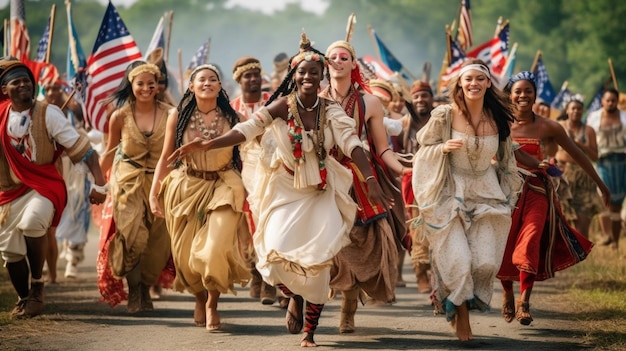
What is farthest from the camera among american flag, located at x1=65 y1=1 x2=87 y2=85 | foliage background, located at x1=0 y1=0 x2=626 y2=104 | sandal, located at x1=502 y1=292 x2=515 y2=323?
foliage background, located at x1=0 y1=0 x2=626 y2=104

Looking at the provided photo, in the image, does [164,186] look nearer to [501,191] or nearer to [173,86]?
[501,191]

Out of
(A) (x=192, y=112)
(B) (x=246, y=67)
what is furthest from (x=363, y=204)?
(B) (x=246, y=67)

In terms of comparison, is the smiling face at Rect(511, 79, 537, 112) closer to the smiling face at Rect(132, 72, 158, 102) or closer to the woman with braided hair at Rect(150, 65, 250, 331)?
the woman with braided hair at Rect(150, 65, 250, 331)

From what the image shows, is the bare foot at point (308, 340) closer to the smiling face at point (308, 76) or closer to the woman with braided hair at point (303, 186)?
the woman with braided hair at point (303, 186)

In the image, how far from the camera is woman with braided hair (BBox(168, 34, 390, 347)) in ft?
31.0

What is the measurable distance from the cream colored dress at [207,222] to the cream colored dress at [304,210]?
0.72m

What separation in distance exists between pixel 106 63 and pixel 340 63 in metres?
5.06

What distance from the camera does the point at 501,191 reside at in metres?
9.90

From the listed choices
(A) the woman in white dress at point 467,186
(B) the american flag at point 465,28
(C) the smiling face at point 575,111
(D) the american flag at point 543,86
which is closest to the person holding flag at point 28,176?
(A) the woman in white dress at point 467,186

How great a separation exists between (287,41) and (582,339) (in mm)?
137238

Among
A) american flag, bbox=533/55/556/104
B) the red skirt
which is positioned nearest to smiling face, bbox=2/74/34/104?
the red skirt

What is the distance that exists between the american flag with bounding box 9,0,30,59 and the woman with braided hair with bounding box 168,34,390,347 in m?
6.27

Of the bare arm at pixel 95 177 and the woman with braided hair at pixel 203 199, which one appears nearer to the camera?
the woman with braided hair at pixel 203 199

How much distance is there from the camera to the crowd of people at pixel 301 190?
9.57 meters
